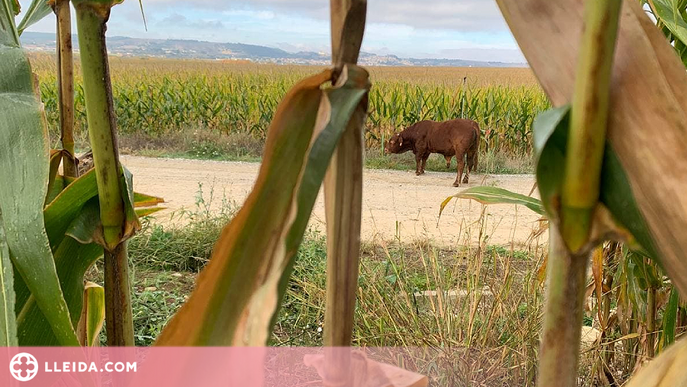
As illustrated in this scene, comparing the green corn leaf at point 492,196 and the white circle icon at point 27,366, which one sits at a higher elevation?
the green corn leaf at point 492,196

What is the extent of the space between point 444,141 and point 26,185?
12.5ft

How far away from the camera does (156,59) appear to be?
1331cm

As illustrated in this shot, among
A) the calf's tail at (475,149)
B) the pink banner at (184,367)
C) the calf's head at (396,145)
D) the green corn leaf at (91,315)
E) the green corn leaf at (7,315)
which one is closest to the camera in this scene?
the pink banner at (184,367)

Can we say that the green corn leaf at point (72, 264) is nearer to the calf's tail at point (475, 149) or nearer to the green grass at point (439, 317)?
the green grass at point (439, 317)

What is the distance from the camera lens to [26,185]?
0.28 meters

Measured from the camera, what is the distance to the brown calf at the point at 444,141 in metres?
3.88

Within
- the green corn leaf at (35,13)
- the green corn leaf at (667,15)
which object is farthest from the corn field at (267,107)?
the green corn leaf at (35,13)

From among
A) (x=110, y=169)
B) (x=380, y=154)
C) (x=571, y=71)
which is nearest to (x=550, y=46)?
(x=571, y=71)

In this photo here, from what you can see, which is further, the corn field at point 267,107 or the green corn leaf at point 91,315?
the corn field at point 267,107

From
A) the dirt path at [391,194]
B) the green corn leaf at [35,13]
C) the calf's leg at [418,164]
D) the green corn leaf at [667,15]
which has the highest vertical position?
the green corn leaf at [667,15]

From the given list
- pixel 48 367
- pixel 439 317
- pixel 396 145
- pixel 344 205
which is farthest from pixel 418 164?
pixel 344 205

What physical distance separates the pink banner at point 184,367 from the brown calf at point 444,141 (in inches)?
143

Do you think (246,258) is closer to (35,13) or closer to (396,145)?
(35,13)

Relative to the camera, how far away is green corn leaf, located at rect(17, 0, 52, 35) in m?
0.48
